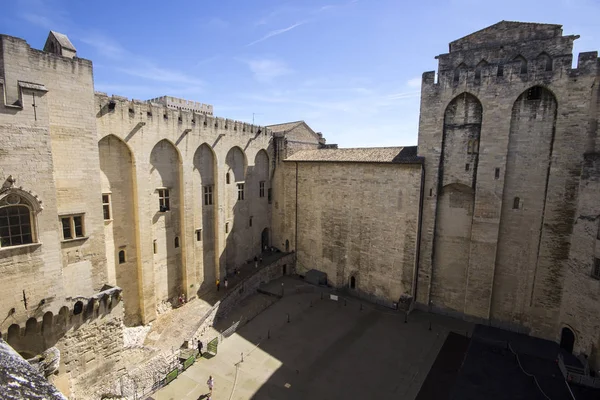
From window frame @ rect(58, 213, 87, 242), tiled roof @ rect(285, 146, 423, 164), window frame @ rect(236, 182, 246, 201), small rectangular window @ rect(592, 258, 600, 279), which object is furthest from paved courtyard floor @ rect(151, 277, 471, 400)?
tiled roof @ rect(285, 146, 423, 164)

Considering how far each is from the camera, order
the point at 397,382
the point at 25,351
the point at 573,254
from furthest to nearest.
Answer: the point at 573,254
the point at 397,382
the point at 25,351

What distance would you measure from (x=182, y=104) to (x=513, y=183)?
2718 cm

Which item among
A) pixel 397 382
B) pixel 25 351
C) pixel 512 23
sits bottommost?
pixel 397 382

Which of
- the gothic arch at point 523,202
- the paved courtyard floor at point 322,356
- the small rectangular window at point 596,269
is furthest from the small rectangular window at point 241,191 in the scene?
the small rectangular window at point 596,269

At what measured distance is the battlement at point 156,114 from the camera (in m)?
16.5

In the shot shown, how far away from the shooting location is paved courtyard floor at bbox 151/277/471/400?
49.5 feet

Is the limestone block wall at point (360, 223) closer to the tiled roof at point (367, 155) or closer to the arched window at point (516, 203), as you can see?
the tiled roof at point (367, 155)

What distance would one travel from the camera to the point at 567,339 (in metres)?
18.0

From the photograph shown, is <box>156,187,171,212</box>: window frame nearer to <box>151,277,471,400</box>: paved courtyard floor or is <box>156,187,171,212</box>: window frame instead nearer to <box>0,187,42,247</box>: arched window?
<box>0,187,42,247</box>: arched window

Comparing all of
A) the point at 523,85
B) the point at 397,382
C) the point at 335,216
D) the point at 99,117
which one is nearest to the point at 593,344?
the point at 397,382

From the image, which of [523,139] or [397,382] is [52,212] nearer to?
[397,382]

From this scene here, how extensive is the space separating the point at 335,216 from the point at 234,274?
930cm

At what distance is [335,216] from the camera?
25578 mm

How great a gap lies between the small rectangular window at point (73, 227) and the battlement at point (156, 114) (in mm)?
5674
